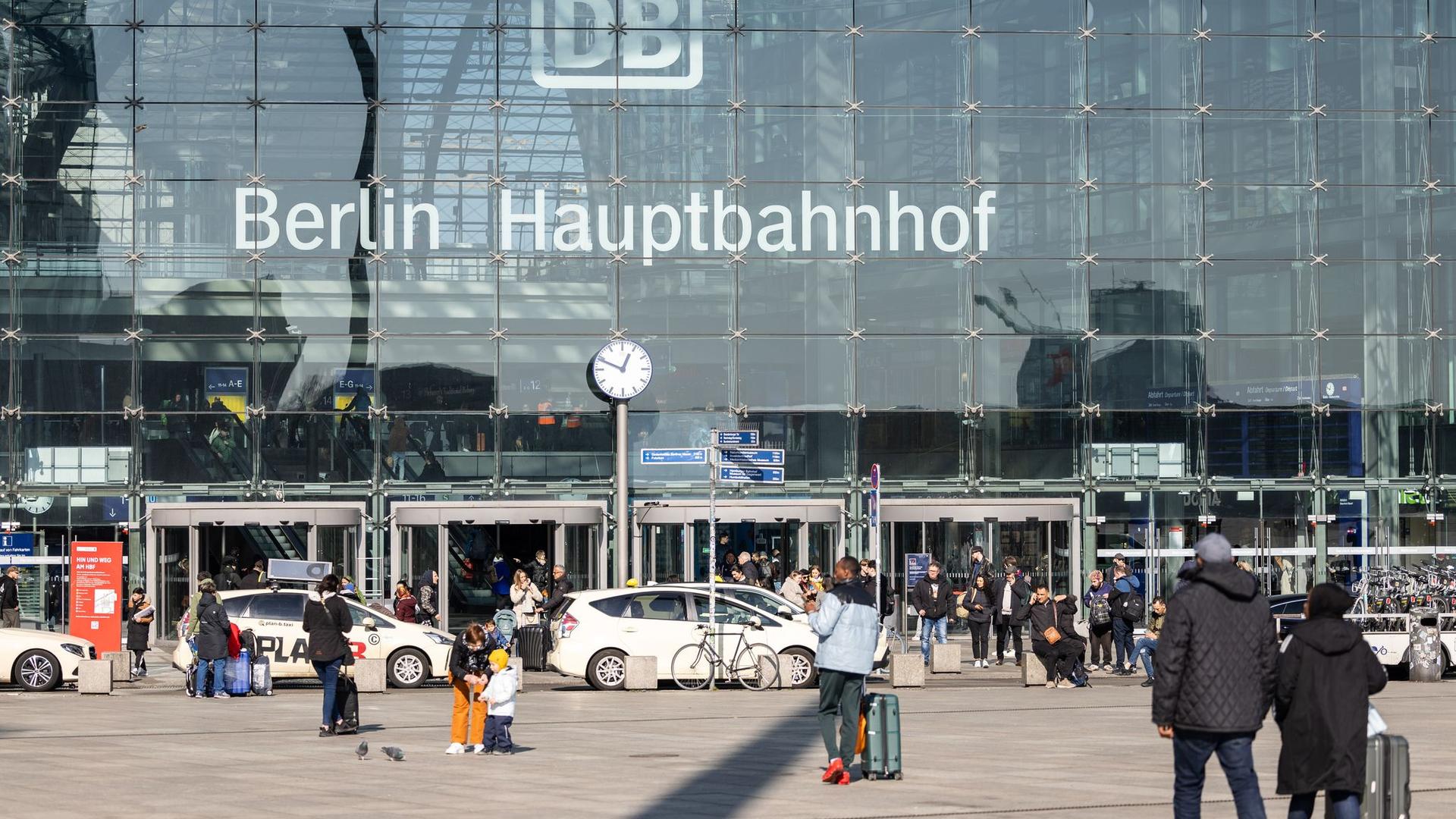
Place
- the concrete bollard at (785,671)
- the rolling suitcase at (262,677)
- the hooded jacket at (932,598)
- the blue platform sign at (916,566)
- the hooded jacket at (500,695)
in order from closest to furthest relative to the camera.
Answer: the hooded jacket at (500,695) → the rolling suitcase at (262,677) → the concrete bollard at (785,671) → the hooded jacket at (932,598) → the blue platform sign at (916,566)

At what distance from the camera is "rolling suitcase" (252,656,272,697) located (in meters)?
25.2

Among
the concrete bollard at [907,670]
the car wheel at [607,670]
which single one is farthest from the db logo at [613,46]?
the concrete bollard at [907,670]

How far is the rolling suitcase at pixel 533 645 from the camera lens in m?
29.2

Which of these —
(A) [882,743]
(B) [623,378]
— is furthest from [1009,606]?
(A) [882,743]

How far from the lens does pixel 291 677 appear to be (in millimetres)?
26922

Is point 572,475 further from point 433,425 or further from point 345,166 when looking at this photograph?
point 345,166

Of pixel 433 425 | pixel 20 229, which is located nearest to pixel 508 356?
pixel 433 425

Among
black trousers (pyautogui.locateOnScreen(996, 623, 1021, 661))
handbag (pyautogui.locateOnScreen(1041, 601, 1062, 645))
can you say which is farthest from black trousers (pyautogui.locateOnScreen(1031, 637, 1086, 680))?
black trousers (pyautogui.locateOnScreen(996, 623, 1021, 661))

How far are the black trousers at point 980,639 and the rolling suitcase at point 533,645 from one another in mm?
6167

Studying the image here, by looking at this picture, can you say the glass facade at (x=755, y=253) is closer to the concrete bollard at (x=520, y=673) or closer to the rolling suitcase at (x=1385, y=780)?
the concrete bollard at (x=520, y=673)

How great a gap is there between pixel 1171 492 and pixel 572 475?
413 inches

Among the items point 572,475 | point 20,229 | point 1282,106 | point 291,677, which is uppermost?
point 1282,106

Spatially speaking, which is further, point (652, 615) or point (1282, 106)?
point (1282, 106)

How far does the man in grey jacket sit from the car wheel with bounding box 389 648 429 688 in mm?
12294
